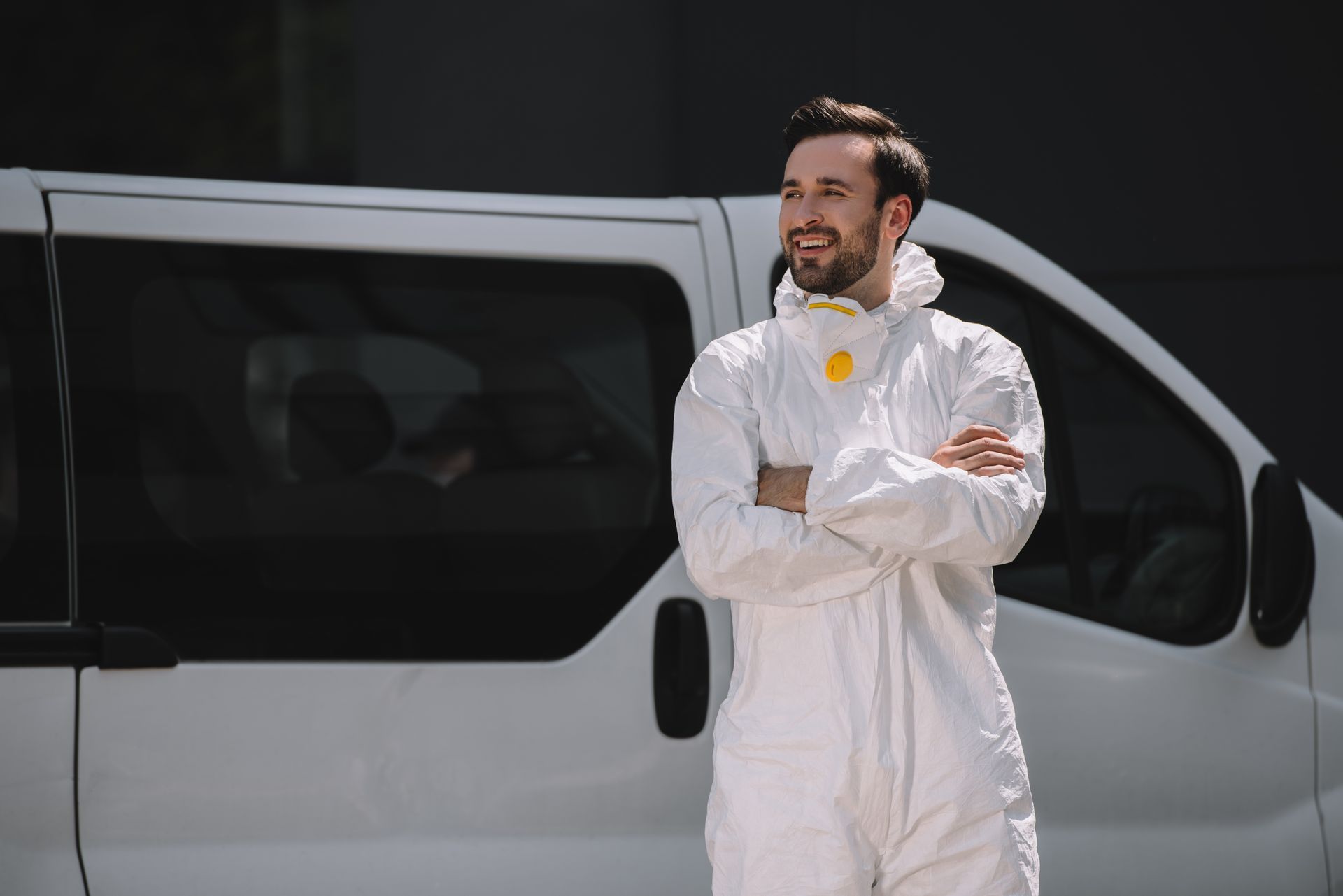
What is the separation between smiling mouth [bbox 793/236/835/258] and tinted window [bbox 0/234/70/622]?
1266 millimetres

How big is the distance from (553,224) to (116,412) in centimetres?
84

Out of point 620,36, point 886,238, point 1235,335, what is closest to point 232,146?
point 620,36

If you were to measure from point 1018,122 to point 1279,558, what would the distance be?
2.96m

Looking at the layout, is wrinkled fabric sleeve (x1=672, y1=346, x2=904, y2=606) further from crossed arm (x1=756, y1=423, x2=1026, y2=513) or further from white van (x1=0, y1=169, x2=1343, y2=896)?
white van (x1=0, y1=169, x2=1343, y2=896)

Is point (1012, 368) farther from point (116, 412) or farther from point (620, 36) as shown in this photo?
point (620, 36)

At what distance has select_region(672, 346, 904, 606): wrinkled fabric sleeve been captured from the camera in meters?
2.02

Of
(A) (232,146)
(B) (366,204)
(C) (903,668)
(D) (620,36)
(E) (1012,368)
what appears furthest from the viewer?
(A) (232,146)

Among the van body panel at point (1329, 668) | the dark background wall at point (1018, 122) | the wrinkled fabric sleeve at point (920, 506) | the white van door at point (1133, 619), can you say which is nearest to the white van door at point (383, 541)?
the white van door at point (1133, 619)

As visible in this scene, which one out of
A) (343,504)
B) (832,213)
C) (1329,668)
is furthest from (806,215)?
(1329,668)

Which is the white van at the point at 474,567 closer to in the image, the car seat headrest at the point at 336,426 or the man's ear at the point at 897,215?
the car seat headrest at the point at 336,426

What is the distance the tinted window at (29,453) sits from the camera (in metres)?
2.44

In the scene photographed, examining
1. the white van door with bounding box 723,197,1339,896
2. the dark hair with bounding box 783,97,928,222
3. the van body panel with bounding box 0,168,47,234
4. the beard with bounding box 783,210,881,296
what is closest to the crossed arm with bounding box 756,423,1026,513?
the beard with bounding box 783,210,881,296

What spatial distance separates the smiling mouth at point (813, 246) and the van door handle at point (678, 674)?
728mm

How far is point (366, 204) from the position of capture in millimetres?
2676
